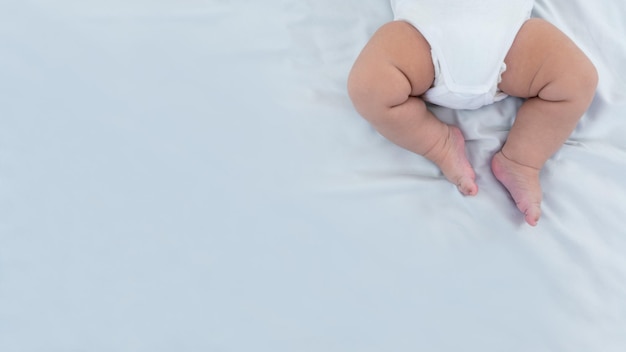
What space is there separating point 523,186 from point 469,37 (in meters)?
0.24

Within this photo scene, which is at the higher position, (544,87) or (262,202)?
(544,87)

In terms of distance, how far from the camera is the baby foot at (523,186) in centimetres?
94

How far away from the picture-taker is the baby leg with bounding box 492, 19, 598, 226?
3.02ft

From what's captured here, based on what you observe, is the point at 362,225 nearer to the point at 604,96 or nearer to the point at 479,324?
the point at 479,324

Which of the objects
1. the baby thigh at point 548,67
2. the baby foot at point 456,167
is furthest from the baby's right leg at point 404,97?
the baby thigh at point 548,67

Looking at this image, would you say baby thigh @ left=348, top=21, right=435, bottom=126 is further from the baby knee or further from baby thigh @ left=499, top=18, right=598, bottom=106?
baby thigh @ left=499, top=18, right=598, bottom=106

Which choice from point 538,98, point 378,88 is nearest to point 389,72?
point 378,88

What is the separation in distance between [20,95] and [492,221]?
2.49 ft

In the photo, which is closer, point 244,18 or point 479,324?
point 479,324

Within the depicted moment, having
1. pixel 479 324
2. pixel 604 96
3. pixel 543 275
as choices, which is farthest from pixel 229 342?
pixel 604 96

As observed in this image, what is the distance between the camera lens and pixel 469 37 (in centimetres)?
94

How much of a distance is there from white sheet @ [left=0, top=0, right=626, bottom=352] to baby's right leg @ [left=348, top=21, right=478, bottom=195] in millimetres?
36

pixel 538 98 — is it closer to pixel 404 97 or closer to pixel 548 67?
pixel 548 67

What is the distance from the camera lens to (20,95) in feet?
3.29
